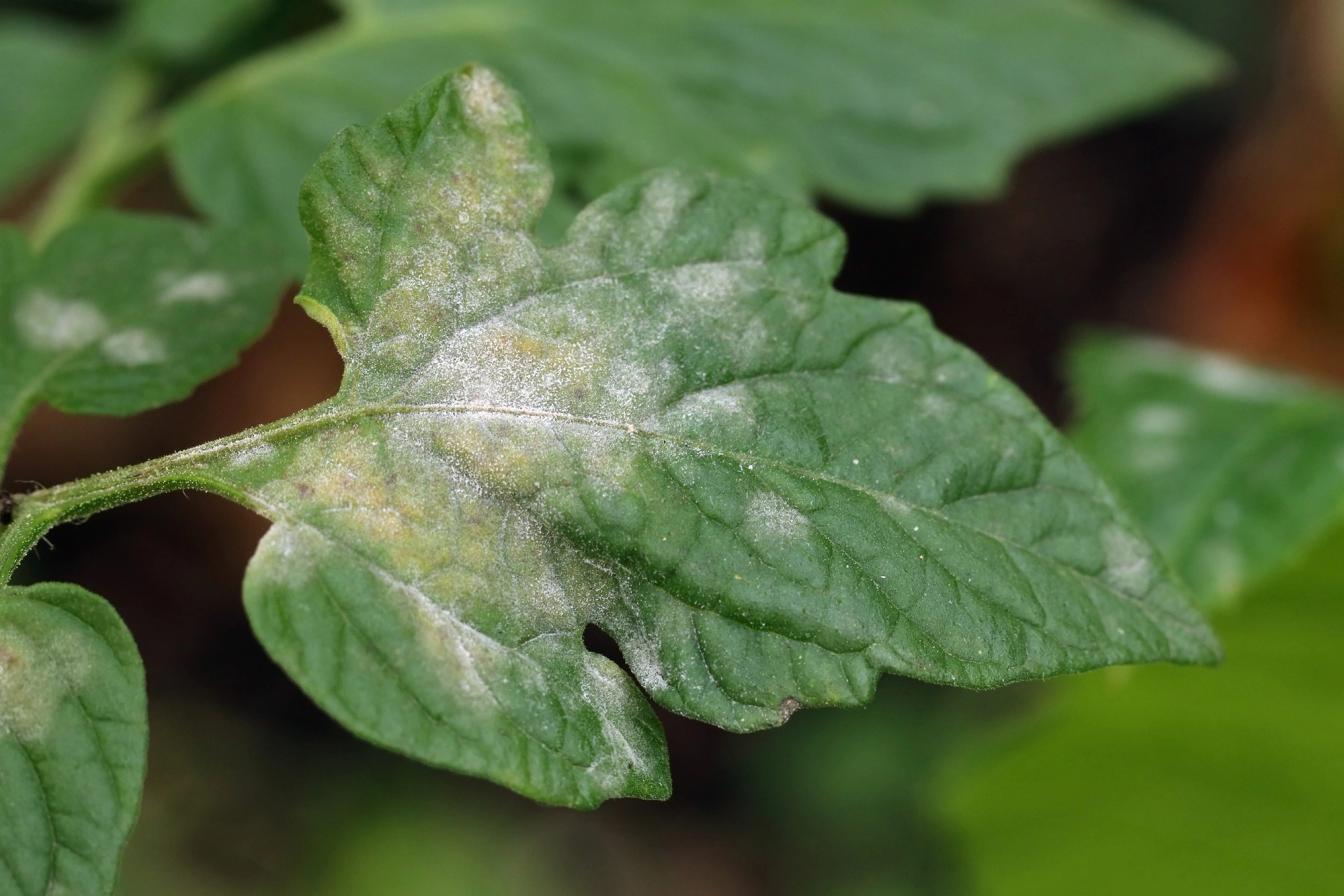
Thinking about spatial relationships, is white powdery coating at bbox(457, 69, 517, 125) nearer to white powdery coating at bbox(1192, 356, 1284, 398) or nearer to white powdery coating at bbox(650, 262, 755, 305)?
white powdery coating at bbox(650, 262, 755, 305)

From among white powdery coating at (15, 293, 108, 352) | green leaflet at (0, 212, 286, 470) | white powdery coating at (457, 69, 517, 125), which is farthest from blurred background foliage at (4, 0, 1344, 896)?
white powdery coating at (457, 69, 517, 125)

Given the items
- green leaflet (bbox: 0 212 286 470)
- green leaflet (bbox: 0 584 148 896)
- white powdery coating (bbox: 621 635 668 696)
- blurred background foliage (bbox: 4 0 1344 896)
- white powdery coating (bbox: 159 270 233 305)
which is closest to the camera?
green leaflet (bbox: 0 584 148 896)

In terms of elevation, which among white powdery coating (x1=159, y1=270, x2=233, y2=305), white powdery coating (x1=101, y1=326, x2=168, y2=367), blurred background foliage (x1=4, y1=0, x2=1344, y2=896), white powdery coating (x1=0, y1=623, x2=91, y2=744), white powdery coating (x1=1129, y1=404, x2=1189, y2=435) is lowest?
blurred background foliage (x1=4, y1=0, x2=1344, y2=896)

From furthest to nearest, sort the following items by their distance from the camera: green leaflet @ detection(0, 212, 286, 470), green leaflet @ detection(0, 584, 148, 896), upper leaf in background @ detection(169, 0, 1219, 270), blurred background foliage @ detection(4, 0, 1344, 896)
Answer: blurred background foliage @ detection(4, 0, 1344, 896)
upper leaf in background @ detection(169, 0, 1219, 270)
green leaflet @ detection(0, 212, 286, 470)
green leaflet @ detection(0, 584, 148, 896)

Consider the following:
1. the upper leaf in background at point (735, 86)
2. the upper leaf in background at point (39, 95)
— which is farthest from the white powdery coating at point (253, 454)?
the upper leaf in background at point (39, 95)

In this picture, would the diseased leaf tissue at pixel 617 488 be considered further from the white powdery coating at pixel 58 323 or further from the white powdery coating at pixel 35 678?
the white powdery coating at pixel 58 323

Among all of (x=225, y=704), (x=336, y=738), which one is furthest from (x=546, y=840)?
(x=225, y=704)

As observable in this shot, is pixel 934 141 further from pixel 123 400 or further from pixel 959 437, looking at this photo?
pixel 123 400
